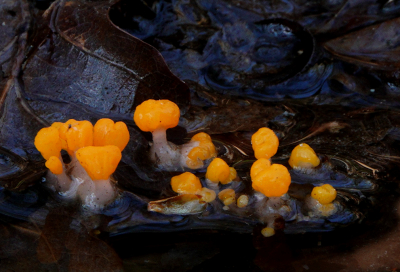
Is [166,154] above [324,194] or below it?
below

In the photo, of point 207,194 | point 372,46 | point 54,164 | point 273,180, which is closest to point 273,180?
point 273,180

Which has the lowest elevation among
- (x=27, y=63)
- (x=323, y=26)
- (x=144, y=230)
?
(x=144, y=230)

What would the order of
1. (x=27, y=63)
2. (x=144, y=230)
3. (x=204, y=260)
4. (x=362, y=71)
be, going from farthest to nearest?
1. (x=362, y=71)
2. (x=27, y=63)
3. (x=144, y=230)
4. (x=204, y=260)

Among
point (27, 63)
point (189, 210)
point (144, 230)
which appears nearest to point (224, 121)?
point (189, 210)

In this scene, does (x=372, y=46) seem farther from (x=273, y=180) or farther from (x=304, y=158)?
(x=273, y=180)

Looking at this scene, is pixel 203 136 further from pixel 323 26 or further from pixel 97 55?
pixel 323 26

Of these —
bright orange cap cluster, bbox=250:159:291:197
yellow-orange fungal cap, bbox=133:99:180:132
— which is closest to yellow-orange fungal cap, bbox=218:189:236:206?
bright orange cap cluster, bbox=250:159:291:197

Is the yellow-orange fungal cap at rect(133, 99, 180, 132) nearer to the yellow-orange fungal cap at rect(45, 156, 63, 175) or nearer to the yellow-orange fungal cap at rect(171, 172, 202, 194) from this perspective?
the yellow-orange fungal cap at rect(171, 172, 202, 194)
